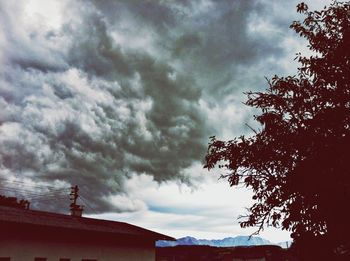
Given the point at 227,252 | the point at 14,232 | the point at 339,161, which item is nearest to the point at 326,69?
the point at 339,161

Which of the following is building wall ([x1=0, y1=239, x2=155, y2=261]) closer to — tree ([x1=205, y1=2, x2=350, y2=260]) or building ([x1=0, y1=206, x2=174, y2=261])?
building ([x1=0, y1=206, x2=174, y2=261])

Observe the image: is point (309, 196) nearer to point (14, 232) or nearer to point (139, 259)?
point (14, 232)

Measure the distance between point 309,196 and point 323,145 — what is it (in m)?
1.74

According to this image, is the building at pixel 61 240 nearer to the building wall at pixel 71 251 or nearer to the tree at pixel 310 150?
the building wall at pixel 71 251

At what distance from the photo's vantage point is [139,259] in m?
24.4

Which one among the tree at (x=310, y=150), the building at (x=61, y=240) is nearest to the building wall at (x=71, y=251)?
the building at (x=61, y=240)

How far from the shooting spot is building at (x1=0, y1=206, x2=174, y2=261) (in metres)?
16.9

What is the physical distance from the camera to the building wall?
16938 mm

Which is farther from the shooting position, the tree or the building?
the building

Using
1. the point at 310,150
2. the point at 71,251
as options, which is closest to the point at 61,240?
the point at 71,251

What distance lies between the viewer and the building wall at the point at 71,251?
16.9 meters

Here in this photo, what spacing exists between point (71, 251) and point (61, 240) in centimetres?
100

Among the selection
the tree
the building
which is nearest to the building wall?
the building

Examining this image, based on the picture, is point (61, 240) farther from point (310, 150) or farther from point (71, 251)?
point (310, 150)
